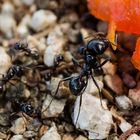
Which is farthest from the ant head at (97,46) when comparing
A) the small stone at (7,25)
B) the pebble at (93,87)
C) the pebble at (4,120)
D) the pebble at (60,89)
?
the small stone at (7,25)

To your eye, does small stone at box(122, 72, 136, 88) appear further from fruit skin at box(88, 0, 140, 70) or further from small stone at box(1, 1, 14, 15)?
small stone at box(1, 1, 14, 15)

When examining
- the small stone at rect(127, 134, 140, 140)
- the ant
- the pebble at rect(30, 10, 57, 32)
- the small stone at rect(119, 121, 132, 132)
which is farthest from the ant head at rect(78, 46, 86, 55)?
the small stone at rect(127, 134, 140, 140)

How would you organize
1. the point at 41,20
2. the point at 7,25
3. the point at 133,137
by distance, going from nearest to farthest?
the point at 133,137 < the point at 41,20 < the point at 7,25

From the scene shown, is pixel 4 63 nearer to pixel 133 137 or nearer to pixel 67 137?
pixel 67 137

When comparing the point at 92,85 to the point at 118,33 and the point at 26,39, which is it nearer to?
the point at 118,33

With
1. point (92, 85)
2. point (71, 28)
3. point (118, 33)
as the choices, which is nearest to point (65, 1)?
point (71, 28)

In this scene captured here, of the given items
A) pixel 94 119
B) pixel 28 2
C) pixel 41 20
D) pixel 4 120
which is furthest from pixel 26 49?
pixel 94 119
